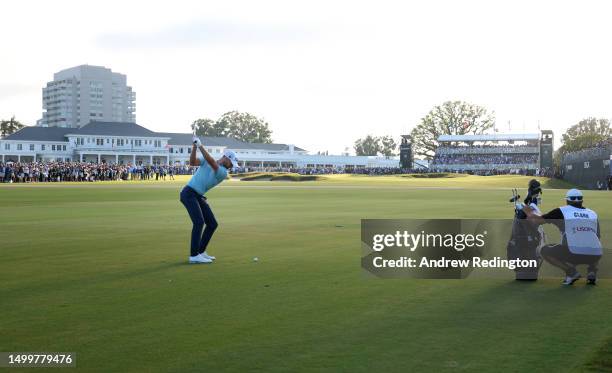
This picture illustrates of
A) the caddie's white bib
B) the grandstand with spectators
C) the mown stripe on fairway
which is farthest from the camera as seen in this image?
the grandstand with spectators

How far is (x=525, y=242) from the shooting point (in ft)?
35.4

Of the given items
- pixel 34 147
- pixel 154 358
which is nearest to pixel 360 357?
pixel 154 358

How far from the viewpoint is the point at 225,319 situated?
8188 mm

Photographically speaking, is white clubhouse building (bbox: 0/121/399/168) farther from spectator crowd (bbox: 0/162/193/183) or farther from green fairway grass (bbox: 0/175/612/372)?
green fairway grass (bbox: 0/175/612/372)

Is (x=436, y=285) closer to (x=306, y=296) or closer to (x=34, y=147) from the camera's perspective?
(x=306, y=296)

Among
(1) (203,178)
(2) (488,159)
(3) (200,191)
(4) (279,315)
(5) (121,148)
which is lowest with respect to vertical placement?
(4) (279,315)

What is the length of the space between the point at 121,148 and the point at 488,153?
2959 inches

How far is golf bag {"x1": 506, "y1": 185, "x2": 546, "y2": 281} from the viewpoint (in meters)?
10.6

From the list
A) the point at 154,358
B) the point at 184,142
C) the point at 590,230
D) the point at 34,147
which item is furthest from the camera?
the point at 184,142

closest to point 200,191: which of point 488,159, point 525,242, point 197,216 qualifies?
point 197,216

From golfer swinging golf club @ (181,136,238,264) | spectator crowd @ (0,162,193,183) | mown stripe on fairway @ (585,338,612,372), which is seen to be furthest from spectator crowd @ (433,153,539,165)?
mown stripe on fairway @ (585,338,612,372)

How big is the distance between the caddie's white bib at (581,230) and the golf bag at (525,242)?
463 mm

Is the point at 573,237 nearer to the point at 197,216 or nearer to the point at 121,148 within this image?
the point at 197,216

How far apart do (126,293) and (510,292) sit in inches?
216
